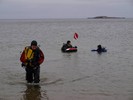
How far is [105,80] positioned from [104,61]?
634 centimetres

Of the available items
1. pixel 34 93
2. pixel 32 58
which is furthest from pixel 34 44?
pixel 34 93

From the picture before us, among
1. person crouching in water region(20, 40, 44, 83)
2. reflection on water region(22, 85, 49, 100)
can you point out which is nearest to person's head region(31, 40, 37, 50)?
person crouching in water region(20, 40, 44, 83)

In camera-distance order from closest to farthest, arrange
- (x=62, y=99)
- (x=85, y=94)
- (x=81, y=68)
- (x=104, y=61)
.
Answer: (x=62, y=99), (x=85, y=94), (x=81, y=68), (x=104, y=61)

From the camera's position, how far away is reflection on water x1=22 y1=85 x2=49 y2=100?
1079cm

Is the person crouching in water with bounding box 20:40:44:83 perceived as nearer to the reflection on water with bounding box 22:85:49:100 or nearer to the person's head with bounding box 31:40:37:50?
the person's head with bounding box 31:40:37:50

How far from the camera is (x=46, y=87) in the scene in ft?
40.7

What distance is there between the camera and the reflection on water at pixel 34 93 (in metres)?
10.8

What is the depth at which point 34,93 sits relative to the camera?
11.4m

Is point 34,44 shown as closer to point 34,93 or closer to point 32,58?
point 32,58

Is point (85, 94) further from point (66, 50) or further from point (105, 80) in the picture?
point (66, 50)

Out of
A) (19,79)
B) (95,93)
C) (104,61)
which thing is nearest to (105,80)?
(95,93)

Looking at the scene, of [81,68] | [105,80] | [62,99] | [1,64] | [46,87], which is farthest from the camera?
[1,64]

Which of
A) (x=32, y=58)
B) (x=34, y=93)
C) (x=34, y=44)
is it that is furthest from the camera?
(x=32, y=58)

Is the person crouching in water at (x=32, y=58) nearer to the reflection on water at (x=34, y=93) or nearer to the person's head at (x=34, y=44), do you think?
the person's head at (x=34, y=44)
